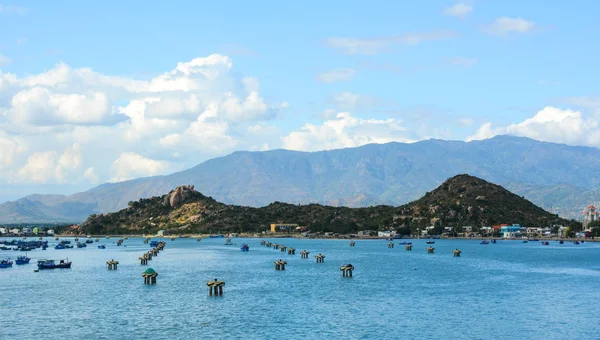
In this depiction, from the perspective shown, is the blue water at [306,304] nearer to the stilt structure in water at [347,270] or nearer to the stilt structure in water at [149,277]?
the stilt structure in water at [149,277]

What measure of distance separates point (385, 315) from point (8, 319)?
44.3m

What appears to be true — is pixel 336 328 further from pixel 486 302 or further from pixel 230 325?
pixel 486 302

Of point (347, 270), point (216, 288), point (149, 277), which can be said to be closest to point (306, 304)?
point (216, 288)

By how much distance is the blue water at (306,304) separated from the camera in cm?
7525

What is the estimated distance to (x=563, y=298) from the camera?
98812 millimetres

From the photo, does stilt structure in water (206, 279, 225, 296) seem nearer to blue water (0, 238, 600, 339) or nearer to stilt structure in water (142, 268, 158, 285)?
blue water (0, 238, 600, 339)

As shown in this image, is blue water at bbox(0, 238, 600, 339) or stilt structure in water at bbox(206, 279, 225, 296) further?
stilt structure in water at bbox(206, 279, 225, 296)

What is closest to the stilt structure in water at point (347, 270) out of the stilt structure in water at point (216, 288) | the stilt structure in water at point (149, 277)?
the stilt structure in water at point (216, 288)

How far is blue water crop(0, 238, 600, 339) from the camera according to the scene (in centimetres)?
7525

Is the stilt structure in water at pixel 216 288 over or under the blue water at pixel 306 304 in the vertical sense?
over

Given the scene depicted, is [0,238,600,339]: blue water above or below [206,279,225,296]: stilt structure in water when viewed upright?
below

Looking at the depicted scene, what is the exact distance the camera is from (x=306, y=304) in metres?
94.8

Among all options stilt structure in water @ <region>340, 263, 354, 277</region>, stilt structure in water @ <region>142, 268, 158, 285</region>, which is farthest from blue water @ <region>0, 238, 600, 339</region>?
stilt structure in water @ <region>340, 263, 354, 277</region>

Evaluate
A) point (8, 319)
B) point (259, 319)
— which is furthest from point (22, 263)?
point (259, 319)
